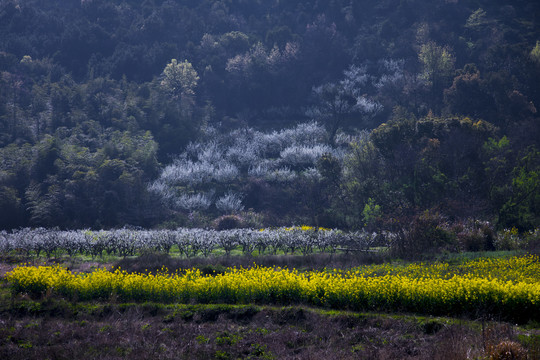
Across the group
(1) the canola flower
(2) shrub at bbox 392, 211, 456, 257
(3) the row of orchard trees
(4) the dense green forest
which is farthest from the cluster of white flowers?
(1) the canola flower

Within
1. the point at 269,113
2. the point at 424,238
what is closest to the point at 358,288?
the point at 424,238

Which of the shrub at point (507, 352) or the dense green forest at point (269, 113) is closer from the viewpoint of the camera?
the shrub at point (507, 352)

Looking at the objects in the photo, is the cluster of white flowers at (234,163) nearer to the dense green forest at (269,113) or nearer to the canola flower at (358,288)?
the dense green forest at (269,113)

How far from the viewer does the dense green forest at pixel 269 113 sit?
39.1 meters

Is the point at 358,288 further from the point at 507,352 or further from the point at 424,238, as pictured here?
the point at 424,238

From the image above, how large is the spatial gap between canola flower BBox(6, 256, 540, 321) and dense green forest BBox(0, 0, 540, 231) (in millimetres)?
10353

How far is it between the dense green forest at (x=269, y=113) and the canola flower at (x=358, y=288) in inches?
408

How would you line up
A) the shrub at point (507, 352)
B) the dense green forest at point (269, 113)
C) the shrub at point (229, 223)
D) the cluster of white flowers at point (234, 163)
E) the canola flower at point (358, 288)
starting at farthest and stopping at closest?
the cluster of white flowers at point (234, 163) < the shrub at point (229, 223) < the dense green forest at point (269, 113) < the canola flower at point (358, 288) < the shrub at point (507, 352)

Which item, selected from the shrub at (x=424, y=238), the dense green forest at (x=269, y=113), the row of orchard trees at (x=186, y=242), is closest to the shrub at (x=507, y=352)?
the shrub at (x=424, y=238)

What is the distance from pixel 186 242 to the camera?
96.9ft

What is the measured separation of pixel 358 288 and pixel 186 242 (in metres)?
16.6

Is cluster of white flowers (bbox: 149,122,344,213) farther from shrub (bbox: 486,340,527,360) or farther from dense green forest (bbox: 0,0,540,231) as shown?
shrub (bbox: 486,340,527,360)

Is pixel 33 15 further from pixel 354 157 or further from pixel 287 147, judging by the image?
pixel 354 157

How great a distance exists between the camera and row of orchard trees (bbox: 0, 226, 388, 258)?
28062mm
